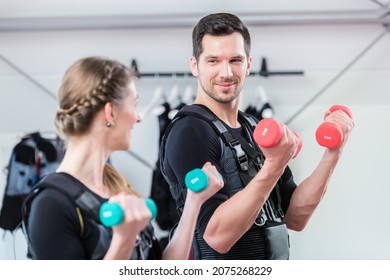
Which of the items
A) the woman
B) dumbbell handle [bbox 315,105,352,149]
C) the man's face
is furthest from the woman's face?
dumbbell handle [bbox 315,105,352,149]

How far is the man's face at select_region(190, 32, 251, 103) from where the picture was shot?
81 cm

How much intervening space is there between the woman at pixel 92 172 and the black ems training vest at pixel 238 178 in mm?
59

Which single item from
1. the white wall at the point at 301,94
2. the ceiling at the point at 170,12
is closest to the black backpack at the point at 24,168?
the white wall at the point at 301,94

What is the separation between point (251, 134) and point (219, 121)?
0.05 m

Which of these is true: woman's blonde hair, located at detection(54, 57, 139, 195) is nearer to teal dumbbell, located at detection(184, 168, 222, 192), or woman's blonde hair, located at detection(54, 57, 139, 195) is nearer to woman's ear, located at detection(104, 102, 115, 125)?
woman's ear, located at detection(104, 102, 115, 125)

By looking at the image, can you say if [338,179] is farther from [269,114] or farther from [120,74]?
[120,74]

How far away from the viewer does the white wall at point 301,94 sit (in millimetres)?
1089

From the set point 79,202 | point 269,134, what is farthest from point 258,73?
point 79,202

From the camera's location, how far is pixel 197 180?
72cm

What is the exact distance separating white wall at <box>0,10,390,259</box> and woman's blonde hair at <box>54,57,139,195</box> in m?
0.37
